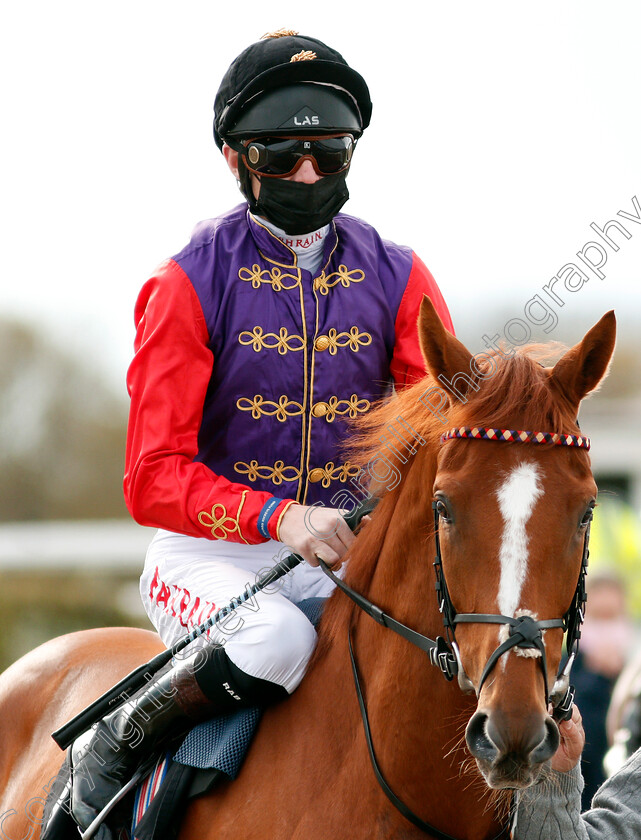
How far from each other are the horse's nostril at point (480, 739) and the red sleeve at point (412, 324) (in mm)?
1438

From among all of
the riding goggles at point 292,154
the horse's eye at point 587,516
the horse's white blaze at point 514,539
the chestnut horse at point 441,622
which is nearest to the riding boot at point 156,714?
the chestnut horse at point 441,622

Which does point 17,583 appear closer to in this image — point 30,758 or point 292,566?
point 30,758

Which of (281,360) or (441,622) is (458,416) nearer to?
(441,622)

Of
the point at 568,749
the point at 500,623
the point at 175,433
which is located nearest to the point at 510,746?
the point at 500,623

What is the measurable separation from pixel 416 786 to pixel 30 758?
2.04 metres

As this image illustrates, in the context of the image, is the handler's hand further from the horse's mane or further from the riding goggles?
the riding goggles

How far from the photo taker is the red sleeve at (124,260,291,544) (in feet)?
9.55

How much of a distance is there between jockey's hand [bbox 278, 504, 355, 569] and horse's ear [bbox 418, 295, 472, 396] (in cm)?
62

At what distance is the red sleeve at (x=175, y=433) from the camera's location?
2.91 m

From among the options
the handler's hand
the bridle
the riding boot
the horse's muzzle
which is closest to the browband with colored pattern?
the bridle

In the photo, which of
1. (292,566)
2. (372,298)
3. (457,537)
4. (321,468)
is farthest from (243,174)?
(457,537)

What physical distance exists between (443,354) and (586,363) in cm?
36

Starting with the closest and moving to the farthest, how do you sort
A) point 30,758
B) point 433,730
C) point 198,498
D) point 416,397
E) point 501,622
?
1. point 501,622
2. point 433,730
3. point 416,397
4. point 198,498
5. point 30,758

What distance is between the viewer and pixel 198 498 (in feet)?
9.58
